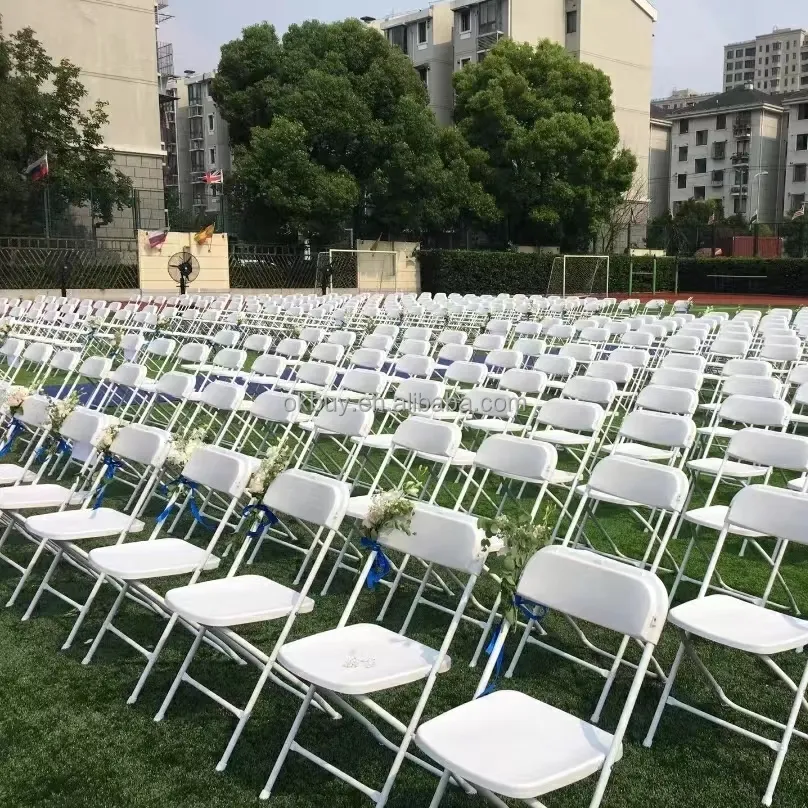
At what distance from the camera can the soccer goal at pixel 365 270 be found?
27.8 metres

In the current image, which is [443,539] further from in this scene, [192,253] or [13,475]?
[192,253]

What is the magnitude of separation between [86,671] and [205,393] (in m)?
2.43

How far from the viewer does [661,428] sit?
4777 mm

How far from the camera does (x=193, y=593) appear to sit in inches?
133

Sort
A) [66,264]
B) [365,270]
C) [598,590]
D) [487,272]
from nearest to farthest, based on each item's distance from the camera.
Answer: [598,590] < [66,264] < [365,270] < [487,272]

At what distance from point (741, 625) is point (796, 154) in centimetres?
7359

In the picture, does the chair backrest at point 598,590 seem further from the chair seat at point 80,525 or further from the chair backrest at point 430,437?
the chair seat at point 80,525

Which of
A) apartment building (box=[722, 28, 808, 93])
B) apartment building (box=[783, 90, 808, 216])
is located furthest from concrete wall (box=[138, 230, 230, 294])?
apartment building (box=[722, 28, 808, 93])

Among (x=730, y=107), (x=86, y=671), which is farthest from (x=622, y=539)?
(x=730, y=107)

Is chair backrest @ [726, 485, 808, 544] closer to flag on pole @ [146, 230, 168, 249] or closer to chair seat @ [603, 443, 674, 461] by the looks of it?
chair seat @ [603, 443, 674, 461]

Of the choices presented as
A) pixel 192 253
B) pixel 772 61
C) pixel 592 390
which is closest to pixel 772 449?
pixel 592 390

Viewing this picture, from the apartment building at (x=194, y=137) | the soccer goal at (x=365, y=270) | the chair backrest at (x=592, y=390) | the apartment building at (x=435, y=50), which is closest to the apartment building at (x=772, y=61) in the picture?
the apartment building at (x=194, y=137)

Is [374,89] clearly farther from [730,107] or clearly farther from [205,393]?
[730,107]

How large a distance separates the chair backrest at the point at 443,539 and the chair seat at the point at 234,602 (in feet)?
1.40
